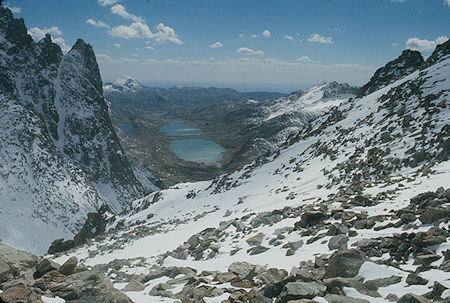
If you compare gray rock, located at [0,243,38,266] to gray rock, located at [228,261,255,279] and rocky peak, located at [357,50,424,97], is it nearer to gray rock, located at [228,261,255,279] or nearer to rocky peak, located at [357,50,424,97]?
gray rock, located at [228,261,255,279]

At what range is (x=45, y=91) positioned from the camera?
12238cm

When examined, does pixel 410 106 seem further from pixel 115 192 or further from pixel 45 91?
pixel 45 91

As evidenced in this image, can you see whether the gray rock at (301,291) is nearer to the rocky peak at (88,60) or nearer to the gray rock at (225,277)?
the gray rock at (225,277)

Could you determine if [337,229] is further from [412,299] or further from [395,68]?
[395,68]

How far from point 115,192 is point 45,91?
50.4 m

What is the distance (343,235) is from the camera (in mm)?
11070

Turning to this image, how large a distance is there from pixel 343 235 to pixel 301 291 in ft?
14.5

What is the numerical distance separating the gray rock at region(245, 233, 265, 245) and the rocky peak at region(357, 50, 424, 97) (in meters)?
48.9

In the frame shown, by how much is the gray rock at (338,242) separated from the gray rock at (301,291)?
3364 mm

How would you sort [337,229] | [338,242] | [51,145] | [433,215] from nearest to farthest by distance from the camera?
[433,215], [338,242], [337,229], [51,145]

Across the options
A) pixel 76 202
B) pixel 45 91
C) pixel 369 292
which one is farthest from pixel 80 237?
pixel 45 91

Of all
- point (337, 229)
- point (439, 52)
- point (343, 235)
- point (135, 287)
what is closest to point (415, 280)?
point (343, 235)

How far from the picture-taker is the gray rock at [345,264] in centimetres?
834

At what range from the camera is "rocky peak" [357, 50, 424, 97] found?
56744 millimetres
